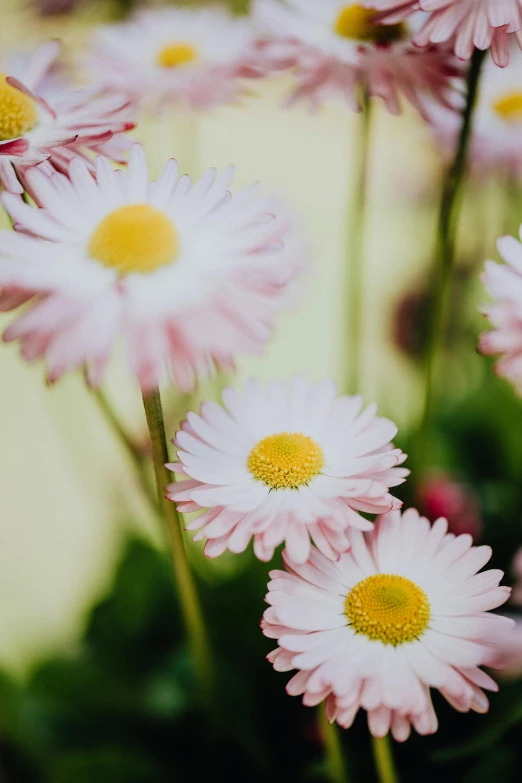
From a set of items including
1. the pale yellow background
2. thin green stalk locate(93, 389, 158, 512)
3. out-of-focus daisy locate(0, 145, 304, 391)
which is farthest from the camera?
the pale yellow background

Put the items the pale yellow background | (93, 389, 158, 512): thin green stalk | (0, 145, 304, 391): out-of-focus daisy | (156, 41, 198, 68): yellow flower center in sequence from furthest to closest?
the pale yellow background, (156, 41, 198, 68): yellow flower center, (93, 389, 158, 512): thin green stalk, (0, 145, 304, 391): out-of-focus daisy

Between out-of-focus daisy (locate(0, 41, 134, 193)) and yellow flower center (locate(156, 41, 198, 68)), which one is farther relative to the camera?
yellow flower center (locate(156, 41, 198, 68))

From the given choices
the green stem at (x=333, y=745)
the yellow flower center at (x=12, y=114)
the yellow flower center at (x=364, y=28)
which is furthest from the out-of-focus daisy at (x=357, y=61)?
the green stem at (x=333, y=745)

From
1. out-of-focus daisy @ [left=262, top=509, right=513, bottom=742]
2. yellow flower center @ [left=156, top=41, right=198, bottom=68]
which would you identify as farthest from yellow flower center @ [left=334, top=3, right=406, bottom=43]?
out-of-focus daisy @ [left=262, top=509, right=513, bottom=742]

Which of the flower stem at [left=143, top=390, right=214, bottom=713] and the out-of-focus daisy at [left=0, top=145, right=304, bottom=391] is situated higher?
the out-of-focus daisy at [left=0, top=145, right=304, bottom=391]

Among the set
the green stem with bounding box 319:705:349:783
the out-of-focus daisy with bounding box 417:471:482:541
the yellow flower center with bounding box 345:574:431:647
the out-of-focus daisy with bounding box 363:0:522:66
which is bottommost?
the out-of-focus daisy with bounding box 417:471:482:541

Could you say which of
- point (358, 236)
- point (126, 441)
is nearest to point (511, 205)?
point (358, 236)

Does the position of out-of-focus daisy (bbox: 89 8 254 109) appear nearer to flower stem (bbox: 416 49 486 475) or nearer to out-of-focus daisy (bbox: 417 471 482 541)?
flower stem (bbox: 416 49 486 475)

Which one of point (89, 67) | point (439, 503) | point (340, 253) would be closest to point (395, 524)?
point (439, 503)
